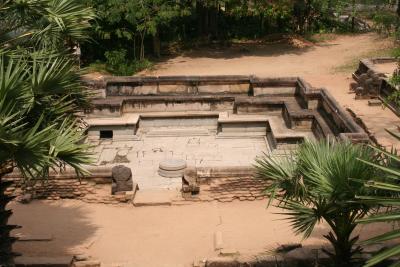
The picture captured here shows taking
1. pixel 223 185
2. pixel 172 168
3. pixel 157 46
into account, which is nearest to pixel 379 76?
pixel 172 168

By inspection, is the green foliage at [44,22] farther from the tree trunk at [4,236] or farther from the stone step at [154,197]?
the stone step at [154,197]

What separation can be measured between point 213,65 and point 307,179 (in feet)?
52.8

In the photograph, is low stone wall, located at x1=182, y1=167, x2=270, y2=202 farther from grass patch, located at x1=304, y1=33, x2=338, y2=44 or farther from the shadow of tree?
grass patch, located at x1=304, y1=33, x2=338, y2=44

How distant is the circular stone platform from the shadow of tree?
7.38ft

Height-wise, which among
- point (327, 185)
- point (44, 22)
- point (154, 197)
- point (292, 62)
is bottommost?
point (154, 197)

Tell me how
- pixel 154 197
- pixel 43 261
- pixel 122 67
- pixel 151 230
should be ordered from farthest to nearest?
pixel 122 67, pixel 154 197, pixel 151 230, pixel 43 261

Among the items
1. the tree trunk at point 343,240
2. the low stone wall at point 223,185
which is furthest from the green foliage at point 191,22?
the tree trunk at point 343,240

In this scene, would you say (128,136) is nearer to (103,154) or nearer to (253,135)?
(103,154)

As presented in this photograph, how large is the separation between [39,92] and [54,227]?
14.0 feet

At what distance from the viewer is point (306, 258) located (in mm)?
7543

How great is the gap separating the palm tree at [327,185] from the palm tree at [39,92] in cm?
243

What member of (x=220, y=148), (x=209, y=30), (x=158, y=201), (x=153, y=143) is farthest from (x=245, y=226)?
(x=209, y=30)

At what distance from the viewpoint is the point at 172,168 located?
40.6 feet

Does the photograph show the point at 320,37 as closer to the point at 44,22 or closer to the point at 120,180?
the point at 120,180
